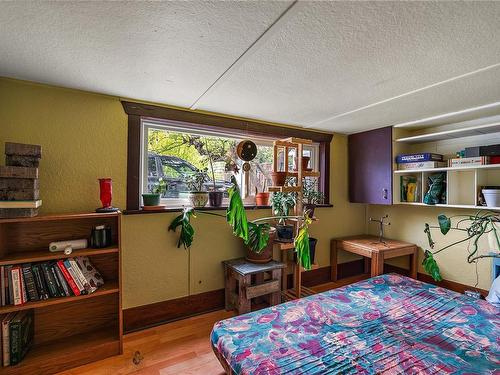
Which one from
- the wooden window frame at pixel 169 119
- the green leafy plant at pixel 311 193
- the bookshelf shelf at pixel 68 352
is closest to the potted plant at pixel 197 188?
the wooden window frame at pixel 169 119

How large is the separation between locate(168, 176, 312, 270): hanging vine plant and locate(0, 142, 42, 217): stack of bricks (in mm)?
1010

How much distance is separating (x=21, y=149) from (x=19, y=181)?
21 cm

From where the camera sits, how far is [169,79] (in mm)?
1712

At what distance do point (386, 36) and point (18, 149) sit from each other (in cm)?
223

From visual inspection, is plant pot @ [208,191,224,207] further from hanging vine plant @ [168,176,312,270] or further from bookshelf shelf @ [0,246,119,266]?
bookshelf shelf @ [0,246,119,266]

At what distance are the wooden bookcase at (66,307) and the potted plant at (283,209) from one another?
1470 mm

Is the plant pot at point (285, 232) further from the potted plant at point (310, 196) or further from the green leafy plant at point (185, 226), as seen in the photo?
the green leafy plant at point (185, 226)

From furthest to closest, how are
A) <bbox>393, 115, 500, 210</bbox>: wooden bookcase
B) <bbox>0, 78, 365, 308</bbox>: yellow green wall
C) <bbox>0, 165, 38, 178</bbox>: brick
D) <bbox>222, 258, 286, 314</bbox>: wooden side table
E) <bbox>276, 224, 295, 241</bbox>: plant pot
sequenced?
<bbox>276, 224, 295, 241</bbox>: plant pot → <bbox>393, 115, 500, 210</bbox>: wooden bookcase → <bbox>222, 258, 286, 314</bbox>: wooden side table → <bbox>0, 78, 365, 308</bbox>: yellow green wall → <bbox>0, 165, 38, 178</bbox>: brick

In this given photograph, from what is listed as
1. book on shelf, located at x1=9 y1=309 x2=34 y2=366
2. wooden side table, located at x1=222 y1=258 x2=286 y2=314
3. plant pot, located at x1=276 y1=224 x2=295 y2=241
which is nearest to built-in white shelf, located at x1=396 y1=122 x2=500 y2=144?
plant pot, located at x1=276 y1=224 x2=295 y2=241

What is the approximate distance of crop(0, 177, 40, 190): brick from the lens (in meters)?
1.53

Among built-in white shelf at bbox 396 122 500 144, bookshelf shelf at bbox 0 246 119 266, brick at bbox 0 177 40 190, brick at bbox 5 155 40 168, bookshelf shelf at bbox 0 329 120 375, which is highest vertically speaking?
built-in white shelf at bbox 396 122 500 144

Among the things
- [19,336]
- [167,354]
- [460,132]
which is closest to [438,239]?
[460,132]

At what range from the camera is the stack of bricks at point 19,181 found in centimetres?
153

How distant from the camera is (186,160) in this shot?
2.53m
